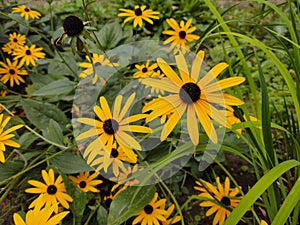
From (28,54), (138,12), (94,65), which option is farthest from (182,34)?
(28,54)

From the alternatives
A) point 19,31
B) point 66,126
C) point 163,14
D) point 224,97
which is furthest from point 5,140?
point 163,14

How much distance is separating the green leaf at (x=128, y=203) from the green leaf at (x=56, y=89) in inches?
15.0

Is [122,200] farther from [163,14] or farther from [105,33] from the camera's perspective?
[163,14]

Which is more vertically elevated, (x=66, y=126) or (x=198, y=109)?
(x=198, y=109)

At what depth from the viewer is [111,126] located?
80 cm

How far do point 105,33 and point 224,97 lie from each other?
755mm

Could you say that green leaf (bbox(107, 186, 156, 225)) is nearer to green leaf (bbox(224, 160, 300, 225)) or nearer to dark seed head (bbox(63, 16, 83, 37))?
green leaf (bbox(224, 160, 300, 225))

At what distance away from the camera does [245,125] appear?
73cm

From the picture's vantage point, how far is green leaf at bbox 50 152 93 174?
939 millimetres

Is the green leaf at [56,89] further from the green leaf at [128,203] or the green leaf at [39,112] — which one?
the green leaf at [128,203]

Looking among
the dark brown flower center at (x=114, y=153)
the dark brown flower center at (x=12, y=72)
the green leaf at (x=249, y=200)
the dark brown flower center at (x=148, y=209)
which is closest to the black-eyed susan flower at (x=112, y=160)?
the dark brown flower center at (x=114, y=153)

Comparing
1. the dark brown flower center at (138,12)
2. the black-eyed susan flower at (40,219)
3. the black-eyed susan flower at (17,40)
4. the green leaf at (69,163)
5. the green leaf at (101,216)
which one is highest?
the dark brown flower center at (138,12)

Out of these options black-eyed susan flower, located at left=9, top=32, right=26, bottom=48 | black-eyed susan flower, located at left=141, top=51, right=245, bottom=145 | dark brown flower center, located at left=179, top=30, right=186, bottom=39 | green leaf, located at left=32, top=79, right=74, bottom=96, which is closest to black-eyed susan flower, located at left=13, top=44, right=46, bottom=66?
Result: black-eyed susan flower, located at left=9, top=32, right=26, bottom=48

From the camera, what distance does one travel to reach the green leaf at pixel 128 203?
83 cm
